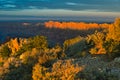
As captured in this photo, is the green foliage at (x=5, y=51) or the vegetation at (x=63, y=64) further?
the green foliage at (x=5, y=51)

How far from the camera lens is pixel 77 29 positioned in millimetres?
168250

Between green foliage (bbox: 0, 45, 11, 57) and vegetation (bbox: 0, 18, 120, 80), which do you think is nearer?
vegetation (bbox: 0, 18, 120, 80)

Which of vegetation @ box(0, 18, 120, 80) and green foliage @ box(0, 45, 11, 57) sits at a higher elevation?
vegetation @ box(0, 18, 120, 80)

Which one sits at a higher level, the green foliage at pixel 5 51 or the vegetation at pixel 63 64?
the vegetation at pixel 63 64

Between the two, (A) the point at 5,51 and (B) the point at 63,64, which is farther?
(A) the point at 5,51

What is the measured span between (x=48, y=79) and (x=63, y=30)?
139714mm

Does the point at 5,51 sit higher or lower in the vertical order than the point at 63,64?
lower

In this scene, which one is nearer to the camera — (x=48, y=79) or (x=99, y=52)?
(x=48, y=79)

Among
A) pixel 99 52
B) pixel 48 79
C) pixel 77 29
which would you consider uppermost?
pixel 48 79

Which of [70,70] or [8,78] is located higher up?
[70,70]

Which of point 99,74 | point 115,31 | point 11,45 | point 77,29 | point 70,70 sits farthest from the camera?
point 77,29

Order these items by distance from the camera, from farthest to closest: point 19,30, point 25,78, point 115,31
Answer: point 19,30
point 115,31
point 25,78

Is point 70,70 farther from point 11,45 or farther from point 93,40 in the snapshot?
point 11,45

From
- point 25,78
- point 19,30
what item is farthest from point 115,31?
point 19,30
